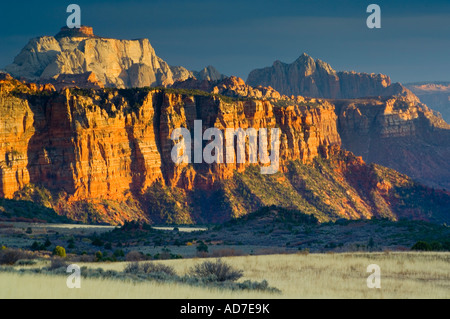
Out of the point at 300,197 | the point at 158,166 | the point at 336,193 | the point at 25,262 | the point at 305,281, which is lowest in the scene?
the point at 305,281

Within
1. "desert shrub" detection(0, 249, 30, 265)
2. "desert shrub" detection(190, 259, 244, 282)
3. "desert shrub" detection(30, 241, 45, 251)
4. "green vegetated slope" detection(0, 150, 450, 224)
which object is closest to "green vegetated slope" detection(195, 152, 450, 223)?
"green vegetated slope" detection(0, 150, 450, 224)

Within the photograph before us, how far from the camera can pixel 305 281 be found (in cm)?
4094

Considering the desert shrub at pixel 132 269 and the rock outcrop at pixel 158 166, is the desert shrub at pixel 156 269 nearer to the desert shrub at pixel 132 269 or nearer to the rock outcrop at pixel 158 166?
the desert shrub at pixel 132 269

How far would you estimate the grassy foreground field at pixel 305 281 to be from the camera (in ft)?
103

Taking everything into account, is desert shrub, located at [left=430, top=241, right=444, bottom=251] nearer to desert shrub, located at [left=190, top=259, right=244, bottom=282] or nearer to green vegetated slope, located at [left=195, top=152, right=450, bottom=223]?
desert shrub, located at [left=190, top=259, right=244, bottom=282]

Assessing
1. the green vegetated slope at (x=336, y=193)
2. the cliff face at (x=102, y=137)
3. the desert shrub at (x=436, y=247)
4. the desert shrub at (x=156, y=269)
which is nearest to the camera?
the desert shrub at (x=156, y=269)

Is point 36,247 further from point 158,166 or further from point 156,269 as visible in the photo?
A: point 158,166

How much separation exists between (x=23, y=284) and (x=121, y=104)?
340ft

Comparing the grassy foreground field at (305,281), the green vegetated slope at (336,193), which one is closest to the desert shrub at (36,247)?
the grassy foreground field at (305,281)

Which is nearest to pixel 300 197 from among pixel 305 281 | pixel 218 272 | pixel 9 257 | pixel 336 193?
pixel 336 193

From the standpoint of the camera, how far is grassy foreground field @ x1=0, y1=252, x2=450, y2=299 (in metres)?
31.5

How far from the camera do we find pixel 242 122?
152 meters
